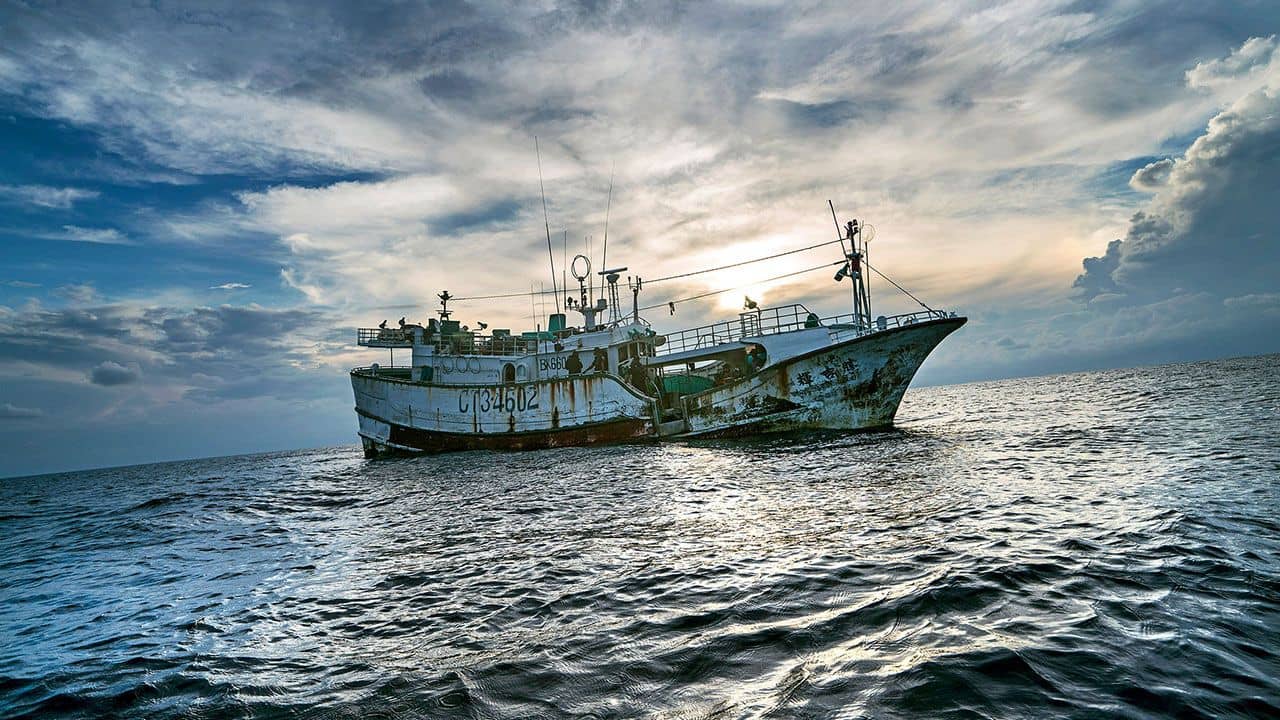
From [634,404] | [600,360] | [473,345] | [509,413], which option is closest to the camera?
[634,404]

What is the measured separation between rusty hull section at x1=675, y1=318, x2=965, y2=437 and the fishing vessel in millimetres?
45

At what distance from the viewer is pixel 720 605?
5.18 m

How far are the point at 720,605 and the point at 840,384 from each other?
1856 cm

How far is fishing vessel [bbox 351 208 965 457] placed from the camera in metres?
22.1

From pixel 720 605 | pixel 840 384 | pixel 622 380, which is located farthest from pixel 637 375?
pixel 720 605

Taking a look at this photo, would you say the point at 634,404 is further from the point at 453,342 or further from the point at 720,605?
the point at 720,605

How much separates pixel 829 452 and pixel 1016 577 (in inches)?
470

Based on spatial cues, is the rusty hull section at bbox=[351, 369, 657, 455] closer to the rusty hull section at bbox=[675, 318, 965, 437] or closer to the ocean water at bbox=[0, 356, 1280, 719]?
the rusty hull section at bbox=[675, 318, 965, 437]

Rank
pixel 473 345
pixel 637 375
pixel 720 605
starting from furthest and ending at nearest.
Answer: pixel 473 345 < pixel 637 375 < pixel 720 605

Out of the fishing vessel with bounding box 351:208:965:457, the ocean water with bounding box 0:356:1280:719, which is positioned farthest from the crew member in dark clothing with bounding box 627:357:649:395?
the ocean water with bounding box 0:356:1280:719

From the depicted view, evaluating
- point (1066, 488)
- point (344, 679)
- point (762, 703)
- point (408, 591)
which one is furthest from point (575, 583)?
point (1066, 488)

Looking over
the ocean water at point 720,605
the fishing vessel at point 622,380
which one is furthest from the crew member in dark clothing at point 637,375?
the ocean water at point 720,605

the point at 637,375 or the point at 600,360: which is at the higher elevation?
the point at 600,360

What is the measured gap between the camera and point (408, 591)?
6.71m
